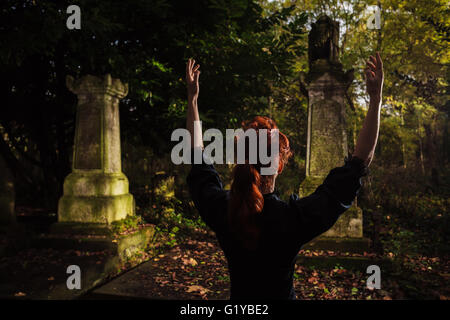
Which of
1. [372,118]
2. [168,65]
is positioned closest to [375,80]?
[372,118]

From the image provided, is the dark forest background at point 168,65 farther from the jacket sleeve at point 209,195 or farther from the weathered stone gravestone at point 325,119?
the jacket sleeve at point 209,195

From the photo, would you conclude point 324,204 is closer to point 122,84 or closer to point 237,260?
point 237,260

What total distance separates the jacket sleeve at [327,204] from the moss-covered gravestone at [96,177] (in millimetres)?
5402

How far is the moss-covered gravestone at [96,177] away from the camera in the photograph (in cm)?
624

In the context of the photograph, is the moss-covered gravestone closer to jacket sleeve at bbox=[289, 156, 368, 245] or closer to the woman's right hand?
jacket sleeve at bbox=[289, 156, 368, 245]

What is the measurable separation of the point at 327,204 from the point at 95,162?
6.12 m

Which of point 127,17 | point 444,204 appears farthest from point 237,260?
point 444,204

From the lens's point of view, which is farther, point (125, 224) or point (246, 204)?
point (125, 224)

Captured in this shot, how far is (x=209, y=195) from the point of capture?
1436 millimetres

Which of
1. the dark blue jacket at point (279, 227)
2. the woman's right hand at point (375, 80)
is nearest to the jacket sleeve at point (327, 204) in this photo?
the dark blue jacket at point (279, 227)

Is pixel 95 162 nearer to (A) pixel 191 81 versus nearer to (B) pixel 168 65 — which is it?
(B) pixel 168 65

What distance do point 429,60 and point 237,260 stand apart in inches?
537

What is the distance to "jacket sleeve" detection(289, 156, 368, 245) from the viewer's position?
1240 millimetres

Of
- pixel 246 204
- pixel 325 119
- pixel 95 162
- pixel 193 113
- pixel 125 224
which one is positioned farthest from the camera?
pixel 125 224
